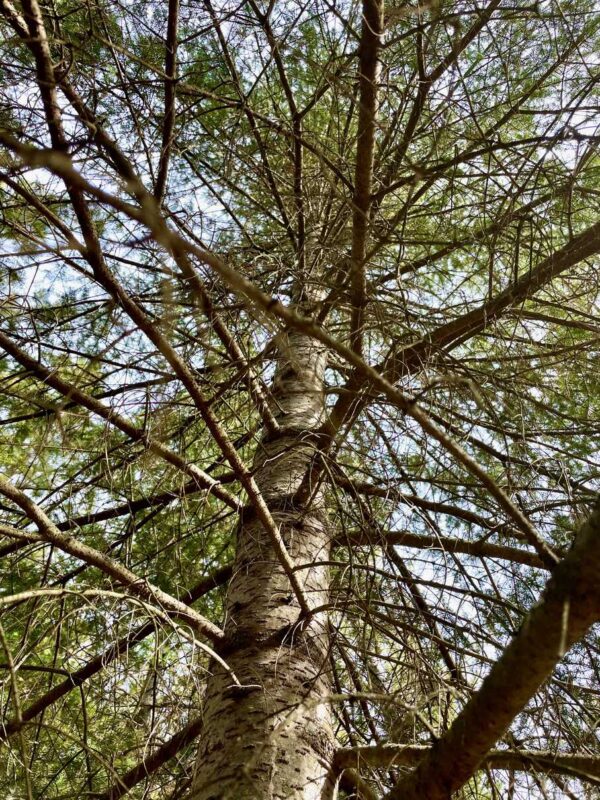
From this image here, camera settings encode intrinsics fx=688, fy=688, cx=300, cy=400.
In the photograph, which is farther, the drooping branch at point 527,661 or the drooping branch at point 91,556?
the drooping branch at point 91,556

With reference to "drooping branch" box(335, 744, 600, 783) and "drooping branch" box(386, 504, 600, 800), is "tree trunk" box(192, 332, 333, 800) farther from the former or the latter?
"drooping branch" box(386, 504, 600, 800)

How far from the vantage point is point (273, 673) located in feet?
5.77

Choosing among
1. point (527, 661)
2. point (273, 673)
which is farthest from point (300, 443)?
point (527, 661)

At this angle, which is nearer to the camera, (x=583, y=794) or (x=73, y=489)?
(x=583, y=794)

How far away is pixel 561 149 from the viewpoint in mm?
2570

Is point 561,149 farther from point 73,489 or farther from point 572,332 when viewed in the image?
point 73,489

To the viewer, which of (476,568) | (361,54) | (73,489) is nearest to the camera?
(361,54)

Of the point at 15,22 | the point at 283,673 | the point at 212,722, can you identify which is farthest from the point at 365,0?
the point at 212,722

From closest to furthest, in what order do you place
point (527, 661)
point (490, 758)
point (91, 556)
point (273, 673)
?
1. point (527, 661)
2. point (490, 758)
3. point (91, 556)
4. point (273, 673)

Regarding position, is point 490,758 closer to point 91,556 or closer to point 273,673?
point 273,673

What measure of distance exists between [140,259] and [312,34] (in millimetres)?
1372

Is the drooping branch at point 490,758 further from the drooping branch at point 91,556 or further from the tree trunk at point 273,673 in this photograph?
the drooping branch at point 91,556

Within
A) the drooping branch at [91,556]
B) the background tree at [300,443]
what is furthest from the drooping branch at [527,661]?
the drooping branch at [91,556]

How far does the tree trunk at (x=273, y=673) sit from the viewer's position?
4.91 ft
